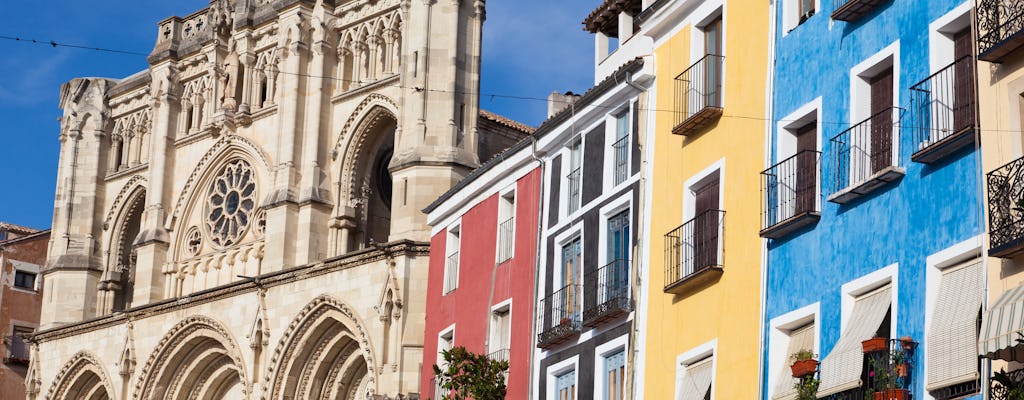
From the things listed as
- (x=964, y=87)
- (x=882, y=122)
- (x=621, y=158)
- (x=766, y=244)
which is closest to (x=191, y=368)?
(x=621, y=158)

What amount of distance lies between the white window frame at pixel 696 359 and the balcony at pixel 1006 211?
5531 mm

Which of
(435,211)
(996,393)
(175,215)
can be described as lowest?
(996,393)

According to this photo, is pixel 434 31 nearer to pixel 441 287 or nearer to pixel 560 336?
pixel 441 287

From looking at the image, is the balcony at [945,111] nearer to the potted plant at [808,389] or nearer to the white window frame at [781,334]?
the white window frame at [781,334]

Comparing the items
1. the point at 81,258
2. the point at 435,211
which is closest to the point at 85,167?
the point at 81,258

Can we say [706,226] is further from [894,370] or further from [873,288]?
[894,370]

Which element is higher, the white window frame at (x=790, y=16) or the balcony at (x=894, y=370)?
the white window frame at (x=790, y=16)

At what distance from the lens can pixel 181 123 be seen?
165 ft

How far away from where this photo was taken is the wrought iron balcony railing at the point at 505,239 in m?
30.0

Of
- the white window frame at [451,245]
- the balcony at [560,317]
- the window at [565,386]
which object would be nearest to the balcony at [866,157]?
the balcony at [560,317]

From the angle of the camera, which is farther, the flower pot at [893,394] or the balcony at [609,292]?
the balcony at [609,292]

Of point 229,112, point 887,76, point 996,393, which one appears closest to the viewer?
point 996,393

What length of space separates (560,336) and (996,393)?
10.6 meters

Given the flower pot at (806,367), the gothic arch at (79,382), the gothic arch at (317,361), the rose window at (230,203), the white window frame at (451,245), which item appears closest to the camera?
the flower pot at (806,367)
